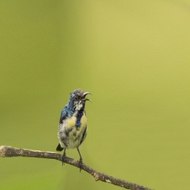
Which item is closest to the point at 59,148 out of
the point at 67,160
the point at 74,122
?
the point at 67,160

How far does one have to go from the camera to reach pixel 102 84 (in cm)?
205

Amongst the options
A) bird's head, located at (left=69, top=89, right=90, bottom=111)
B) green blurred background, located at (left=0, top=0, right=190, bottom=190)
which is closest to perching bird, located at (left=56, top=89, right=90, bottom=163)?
bird's head, located at (left=69, top=89, right=90, bottom=111)

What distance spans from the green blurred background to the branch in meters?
0.07

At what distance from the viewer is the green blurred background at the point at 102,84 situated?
1.97 metres

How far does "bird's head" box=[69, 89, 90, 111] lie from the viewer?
182 centimetres

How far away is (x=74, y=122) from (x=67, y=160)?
0.57 feet

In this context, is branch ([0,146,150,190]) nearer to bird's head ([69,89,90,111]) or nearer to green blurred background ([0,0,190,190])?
green blurred background ([0,0,190,190])

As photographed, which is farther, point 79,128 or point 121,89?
point 121,89

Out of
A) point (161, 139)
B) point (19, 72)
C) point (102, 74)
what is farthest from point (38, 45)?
point (161, 139)

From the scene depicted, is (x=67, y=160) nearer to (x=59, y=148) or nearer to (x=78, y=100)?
(x=59, y=148)

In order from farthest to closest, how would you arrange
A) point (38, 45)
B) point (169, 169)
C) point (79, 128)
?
1. point (38, 45)
2. point (169, 169)
3. point (79, 128)

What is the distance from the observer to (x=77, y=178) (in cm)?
206

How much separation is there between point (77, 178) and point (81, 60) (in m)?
0.47

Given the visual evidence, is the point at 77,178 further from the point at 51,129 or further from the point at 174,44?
the point at 174,44
